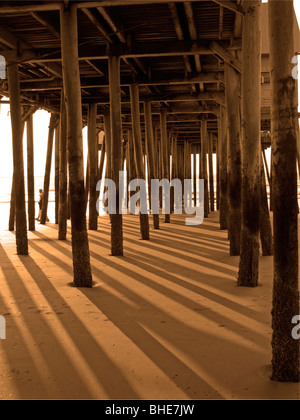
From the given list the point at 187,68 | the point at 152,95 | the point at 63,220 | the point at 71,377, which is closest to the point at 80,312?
the point at 71,377

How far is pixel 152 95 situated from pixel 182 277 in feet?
22.9

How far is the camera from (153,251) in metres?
9.24

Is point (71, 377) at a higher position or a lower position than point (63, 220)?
lower

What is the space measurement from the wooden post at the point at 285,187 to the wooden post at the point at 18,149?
624 cm

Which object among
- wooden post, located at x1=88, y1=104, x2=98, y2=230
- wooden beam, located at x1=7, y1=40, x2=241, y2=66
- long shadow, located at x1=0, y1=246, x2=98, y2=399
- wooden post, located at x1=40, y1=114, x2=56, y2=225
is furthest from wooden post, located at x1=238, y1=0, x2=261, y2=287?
wooden post, located at x1=40, y1=114, x2=56, y2=225

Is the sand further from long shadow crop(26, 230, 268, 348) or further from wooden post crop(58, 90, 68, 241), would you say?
wooden post crop(58, 90, 68, 241)

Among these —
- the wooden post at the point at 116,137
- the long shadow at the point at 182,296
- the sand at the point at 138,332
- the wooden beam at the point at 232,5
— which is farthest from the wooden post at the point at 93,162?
the wooden beam at the point at 232,5

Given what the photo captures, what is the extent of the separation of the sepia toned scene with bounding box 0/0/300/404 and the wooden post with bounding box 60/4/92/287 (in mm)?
17

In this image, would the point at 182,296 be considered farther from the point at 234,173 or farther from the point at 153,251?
the point at 153,251

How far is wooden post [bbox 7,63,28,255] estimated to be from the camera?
8836 millimetres

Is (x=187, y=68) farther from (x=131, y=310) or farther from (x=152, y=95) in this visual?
(x=131, y=310)

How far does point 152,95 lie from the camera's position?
41.9ft

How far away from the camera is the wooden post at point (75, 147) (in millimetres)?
6371

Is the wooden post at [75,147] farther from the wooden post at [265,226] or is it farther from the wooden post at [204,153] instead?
the wooden post at [204,153]
